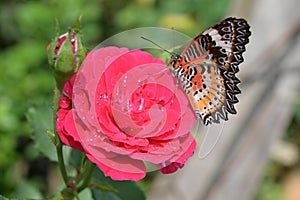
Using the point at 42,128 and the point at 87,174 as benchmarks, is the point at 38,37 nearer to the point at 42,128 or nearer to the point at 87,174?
the point at 42,128

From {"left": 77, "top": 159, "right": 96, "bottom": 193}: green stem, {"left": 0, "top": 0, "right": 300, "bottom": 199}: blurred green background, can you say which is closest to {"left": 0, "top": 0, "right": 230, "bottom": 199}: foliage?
{"left": 0, "top": 0, "right": 300, "bottom": 199}: blurred green background

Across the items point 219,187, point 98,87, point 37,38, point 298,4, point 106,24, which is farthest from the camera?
point 106,24

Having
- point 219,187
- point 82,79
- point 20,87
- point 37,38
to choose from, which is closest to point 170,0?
point 37,38

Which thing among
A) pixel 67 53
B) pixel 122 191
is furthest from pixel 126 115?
pixel 122 191

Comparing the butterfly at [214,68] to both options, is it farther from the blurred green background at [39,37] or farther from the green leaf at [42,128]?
the blurred green background at [39,37]

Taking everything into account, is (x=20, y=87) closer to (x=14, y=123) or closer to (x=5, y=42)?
(x=14, y=123)

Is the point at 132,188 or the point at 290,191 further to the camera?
the point at 290,191

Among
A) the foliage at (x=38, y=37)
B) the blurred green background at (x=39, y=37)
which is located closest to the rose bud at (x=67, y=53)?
the foliage at (x=38, y=37)
